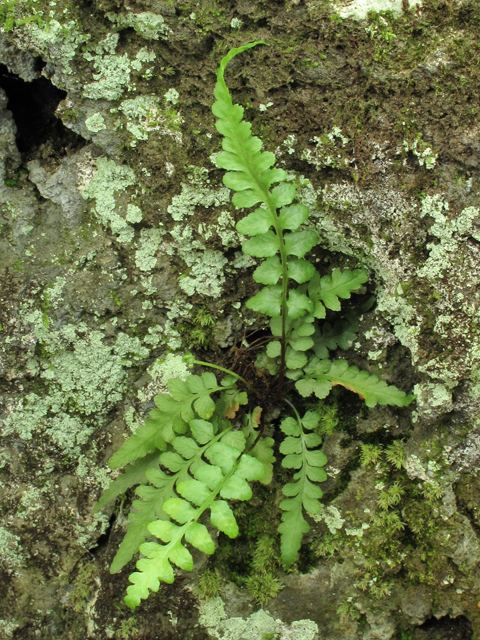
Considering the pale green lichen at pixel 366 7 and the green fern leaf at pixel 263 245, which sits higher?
the pale green lichen at pixel 366 7

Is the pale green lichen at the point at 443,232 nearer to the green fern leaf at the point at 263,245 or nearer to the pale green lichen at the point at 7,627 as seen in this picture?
the green fern leaf at the point at 263,245

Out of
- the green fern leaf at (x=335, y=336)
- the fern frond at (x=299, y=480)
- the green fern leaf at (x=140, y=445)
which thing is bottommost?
the fern frond at (x=299, y=480)

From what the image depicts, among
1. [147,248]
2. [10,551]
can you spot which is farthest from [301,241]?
[10,551]

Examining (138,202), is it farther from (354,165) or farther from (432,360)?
(432,360)

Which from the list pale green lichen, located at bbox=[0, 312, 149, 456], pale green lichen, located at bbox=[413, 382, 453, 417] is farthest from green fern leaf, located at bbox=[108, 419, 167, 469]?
pale green lichen, located at bbox=[413, 382, 453, 417]

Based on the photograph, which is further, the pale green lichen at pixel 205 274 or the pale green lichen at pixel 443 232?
the pale green lichen at pixel 205 274

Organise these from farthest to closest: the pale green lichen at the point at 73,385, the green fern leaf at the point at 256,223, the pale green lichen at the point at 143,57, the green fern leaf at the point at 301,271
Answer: the pale green lichen at the point at 73,385, the pale green lichen at the point at 143,57, the green fern leaf at the point at 301,271, the green fern leaf at the point at 256,223

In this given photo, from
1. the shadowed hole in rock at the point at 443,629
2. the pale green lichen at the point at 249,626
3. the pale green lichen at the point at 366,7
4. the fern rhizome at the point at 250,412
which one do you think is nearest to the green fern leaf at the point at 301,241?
the fern rhizome at the point at 250,412

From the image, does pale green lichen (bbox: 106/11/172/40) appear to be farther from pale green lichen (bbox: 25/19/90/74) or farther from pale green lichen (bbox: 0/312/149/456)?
pale green lichen (bbox: 0/312/149/456)
